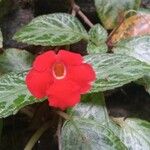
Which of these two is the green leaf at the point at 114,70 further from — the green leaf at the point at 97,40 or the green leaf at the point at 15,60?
the green leaf at the point at 15,60

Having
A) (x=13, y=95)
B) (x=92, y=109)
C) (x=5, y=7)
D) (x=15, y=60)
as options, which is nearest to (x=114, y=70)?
(x=92, y=109)

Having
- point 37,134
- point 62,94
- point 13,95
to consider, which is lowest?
point 37,134

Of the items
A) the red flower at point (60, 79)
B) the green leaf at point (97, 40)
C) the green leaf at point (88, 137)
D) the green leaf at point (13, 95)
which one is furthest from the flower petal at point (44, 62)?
the green leaf at point (97, 40)

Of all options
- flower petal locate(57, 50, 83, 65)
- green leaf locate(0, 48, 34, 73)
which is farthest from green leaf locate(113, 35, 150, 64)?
flower petal locate(57, 50, 83, 65)

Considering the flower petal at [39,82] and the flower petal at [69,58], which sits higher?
the flower petal at [69,58]

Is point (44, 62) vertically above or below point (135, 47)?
above

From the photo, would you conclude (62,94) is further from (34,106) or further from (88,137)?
(34,106)
